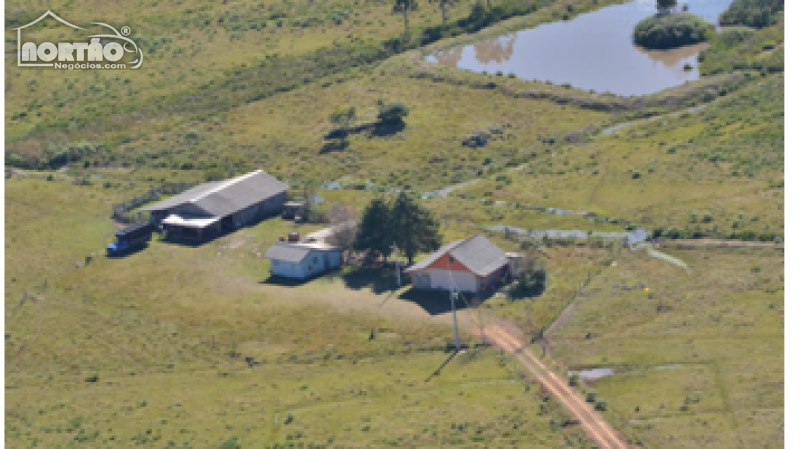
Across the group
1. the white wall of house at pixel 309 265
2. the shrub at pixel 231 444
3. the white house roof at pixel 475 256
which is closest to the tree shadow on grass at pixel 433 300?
the white house roof at pixel 475 256

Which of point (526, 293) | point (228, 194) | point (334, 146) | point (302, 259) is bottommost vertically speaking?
point (526, 293)

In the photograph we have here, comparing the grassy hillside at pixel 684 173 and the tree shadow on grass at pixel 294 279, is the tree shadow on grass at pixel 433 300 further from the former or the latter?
the grassy hillside at pixel 684 173

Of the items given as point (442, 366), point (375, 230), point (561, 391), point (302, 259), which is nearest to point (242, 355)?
point (302, 259)

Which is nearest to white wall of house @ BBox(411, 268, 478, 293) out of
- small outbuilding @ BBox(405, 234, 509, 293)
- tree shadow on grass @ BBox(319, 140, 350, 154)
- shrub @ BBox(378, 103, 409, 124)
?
small outbuilding @ BBox(405, 234, 509, 293)

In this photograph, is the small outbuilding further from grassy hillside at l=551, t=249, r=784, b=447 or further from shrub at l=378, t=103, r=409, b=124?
shrub at l=378, t=103, r=409, b=124

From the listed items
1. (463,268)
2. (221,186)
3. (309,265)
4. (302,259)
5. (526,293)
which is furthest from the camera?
(221,186)

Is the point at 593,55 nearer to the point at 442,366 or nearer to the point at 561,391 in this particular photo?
the point at 442,366
